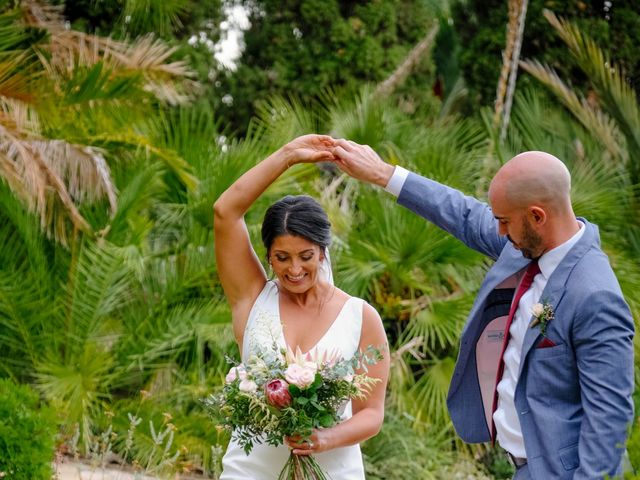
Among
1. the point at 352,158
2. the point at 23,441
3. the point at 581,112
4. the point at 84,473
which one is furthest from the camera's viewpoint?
the point at 581,112

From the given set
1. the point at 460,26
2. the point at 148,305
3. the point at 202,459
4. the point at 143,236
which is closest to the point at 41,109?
the point at 143,236

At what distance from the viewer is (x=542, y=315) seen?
321 centimetres

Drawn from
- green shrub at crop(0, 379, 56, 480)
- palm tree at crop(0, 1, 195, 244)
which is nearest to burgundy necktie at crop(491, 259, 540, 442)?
green shrub at crop(0, 379, 56, 480)

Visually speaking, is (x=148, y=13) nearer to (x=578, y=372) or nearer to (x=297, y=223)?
(x=297, y=223)

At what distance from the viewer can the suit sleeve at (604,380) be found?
9.95 ft

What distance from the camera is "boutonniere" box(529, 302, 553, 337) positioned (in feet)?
10.5

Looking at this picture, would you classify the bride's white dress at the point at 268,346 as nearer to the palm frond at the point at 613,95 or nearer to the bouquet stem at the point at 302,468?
the bouquet stem at the point at 302,468

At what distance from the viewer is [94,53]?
9.44 m

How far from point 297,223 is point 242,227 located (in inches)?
10.0

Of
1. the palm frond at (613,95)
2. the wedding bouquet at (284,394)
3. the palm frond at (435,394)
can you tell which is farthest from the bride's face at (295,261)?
the palm frond at (613,95)

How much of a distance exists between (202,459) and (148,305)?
1.36 metres

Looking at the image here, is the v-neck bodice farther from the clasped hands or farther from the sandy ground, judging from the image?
the sandy ground

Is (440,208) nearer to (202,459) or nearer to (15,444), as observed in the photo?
(15,444)

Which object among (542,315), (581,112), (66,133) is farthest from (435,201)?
(581,112)
